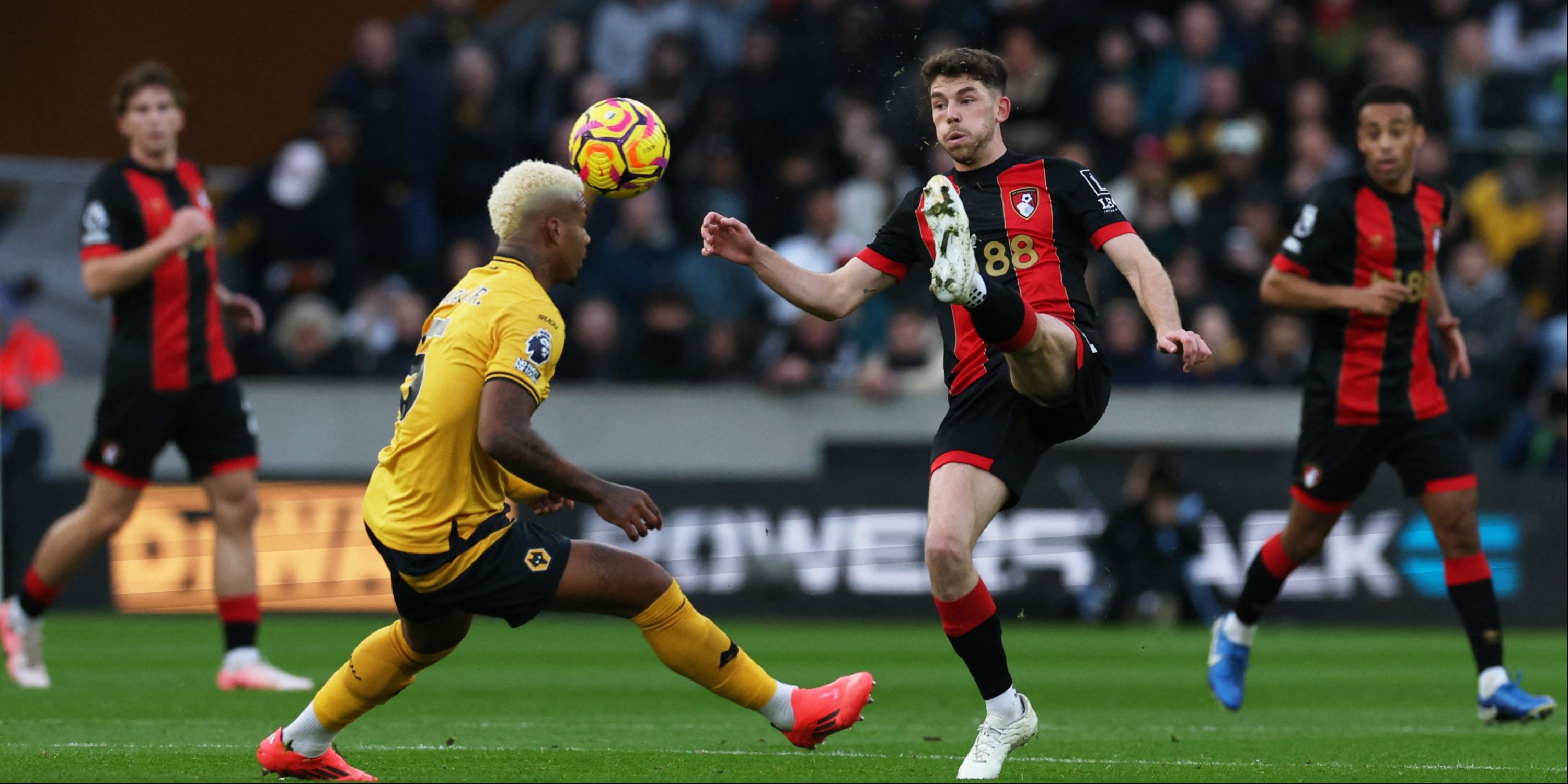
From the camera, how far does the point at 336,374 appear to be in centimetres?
1638

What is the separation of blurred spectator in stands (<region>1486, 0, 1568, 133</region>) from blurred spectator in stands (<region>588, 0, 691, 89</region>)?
7230 millimetres

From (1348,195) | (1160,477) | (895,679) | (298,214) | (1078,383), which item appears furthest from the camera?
(298,214)

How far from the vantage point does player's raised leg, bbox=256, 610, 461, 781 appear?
6035mm

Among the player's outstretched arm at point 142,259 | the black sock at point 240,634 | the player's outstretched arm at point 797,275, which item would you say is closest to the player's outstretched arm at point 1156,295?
the player's outstretched arm at point 797,275

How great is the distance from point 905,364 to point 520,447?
10.3m

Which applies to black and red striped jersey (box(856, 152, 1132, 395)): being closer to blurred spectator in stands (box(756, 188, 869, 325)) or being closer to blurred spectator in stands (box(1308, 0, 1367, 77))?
blurred spectator in stands (box(756, 188, 869, 325))

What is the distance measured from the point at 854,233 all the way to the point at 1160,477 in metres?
3.40

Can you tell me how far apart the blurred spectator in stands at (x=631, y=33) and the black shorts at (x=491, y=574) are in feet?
40.8

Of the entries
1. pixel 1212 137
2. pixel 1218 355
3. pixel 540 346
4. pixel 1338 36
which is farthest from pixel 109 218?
pixel 1338 36

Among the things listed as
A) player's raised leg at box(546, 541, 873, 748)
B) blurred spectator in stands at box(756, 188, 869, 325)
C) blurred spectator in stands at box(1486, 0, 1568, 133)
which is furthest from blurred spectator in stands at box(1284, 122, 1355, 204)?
player's raised leg at box(546, 541, 873, 748)

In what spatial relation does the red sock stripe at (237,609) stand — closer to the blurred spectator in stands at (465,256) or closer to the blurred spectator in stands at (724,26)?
the blurred spectator in stands at (465,256)

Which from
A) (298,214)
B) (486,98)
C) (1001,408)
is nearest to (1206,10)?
(486,98)

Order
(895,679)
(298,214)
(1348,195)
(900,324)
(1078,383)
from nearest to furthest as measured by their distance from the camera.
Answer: (1078,383) < (1348,195) < (895,679) < (900,324) < (298,214)

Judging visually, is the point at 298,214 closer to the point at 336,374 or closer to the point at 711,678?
the point at 336,374
